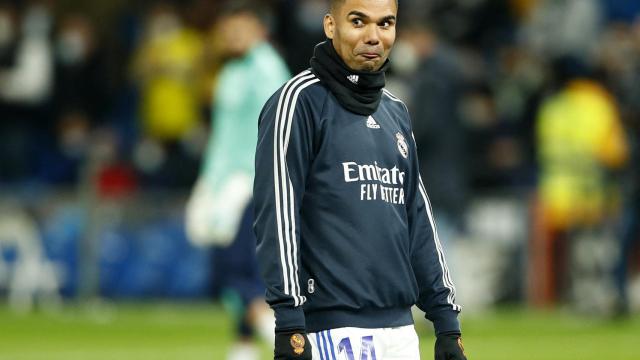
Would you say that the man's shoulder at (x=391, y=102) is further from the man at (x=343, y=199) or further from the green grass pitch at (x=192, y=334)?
the green grass pitch at (x=192, y=334)

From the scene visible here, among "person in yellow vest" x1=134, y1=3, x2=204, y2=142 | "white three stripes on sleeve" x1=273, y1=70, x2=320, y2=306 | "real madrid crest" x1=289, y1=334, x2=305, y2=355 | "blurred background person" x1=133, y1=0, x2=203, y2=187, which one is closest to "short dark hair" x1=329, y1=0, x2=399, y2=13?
"white three stripes on sleeve" x1=273, y1=70, x2=320, y2=306

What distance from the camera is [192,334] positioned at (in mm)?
15656

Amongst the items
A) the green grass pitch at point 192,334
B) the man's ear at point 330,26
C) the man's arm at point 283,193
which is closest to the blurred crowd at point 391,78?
the green grass pitch at point 192,334

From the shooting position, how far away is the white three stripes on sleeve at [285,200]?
5754 millimetres

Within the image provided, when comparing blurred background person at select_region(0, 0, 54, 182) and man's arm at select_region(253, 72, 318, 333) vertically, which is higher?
blurred background person at select_region(0, 0, 54, 182)

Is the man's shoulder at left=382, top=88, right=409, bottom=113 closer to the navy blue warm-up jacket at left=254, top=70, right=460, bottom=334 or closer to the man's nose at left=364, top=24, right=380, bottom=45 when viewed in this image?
the navy blue warm-up jacket at left=254, top=70, right=460, bottom=334

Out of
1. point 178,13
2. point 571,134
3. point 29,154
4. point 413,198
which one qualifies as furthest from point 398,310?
point 178,13

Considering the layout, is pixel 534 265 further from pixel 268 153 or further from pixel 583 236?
pixel 268 153

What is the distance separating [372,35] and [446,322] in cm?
116

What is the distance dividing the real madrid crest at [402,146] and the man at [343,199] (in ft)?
0.14

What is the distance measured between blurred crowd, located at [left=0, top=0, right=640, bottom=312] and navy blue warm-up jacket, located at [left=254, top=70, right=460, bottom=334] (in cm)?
1195

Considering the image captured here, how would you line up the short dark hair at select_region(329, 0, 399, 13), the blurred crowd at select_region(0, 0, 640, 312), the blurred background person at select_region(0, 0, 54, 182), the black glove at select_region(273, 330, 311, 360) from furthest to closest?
the blurred background person at select_region(0, 0, 54, 182), the blurred crowd at select_region(0, 0, 640, 312), the short dark hair at select_region(329, 0, 399, 13), the black glove at select_region(273, 330, 311, 360)

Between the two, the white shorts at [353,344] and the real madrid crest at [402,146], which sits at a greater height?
the real madrid crest at [402,146]

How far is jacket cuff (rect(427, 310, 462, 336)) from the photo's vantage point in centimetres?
621
